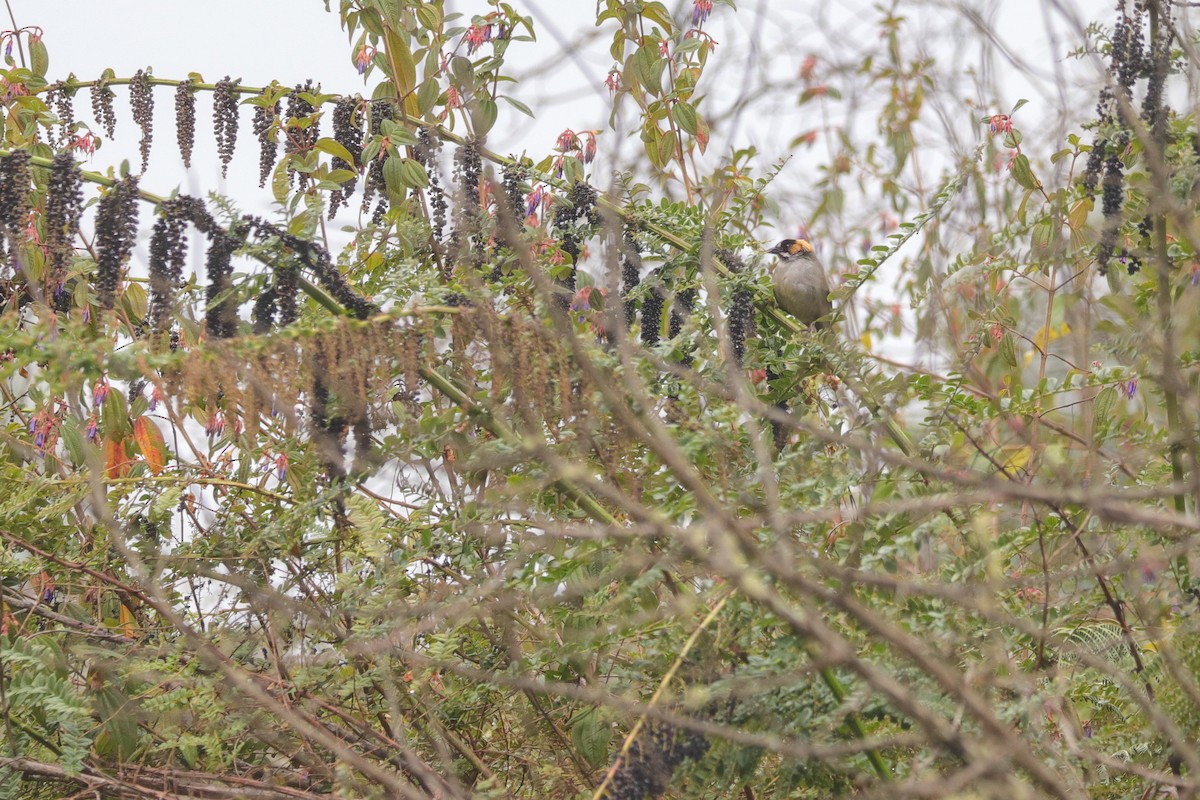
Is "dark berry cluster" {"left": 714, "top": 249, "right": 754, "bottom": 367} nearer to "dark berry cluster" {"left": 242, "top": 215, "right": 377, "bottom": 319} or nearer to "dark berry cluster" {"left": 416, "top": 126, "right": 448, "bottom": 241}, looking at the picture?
"dark berry cluster" {"left": 416, "top": 126, "right": 448, "bottom": 241}

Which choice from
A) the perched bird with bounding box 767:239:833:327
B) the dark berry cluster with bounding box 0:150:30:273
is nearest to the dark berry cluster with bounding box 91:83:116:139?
the dark berry cluster with bounding box 0:150:30:273

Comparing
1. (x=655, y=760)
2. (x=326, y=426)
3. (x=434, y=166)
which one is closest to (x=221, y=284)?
(x=326, y=426)

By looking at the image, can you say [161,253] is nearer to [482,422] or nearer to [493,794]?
[482,422]

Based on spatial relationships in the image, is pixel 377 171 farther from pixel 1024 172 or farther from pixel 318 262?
pixel 1024 172

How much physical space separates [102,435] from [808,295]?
6.01 ft

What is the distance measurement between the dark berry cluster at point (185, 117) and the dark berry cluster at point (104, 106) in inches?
8.5

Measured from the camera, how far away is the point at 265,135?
2.18m

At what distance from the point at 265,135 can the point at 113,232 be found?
2.30ft

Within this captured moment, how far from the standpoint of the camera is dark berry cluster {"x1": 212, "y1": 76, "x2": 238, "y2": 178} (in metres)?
2.07

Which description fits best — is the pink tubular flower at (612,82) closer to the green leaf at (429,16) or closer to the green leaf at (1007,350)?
the green leaf at (429,16)

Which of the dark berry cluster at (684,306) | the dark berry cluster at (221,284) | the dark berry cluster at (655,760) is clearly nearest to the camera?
the dark berry cluster at (655,760)

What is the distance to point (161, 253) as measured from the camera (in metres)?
1.53

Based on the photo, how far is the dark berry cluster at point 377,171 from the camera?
84.4 inches

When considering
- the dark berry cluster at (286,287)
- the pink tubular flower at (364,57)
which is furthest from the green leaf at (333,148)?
the dark berry cluster at (286,287)
